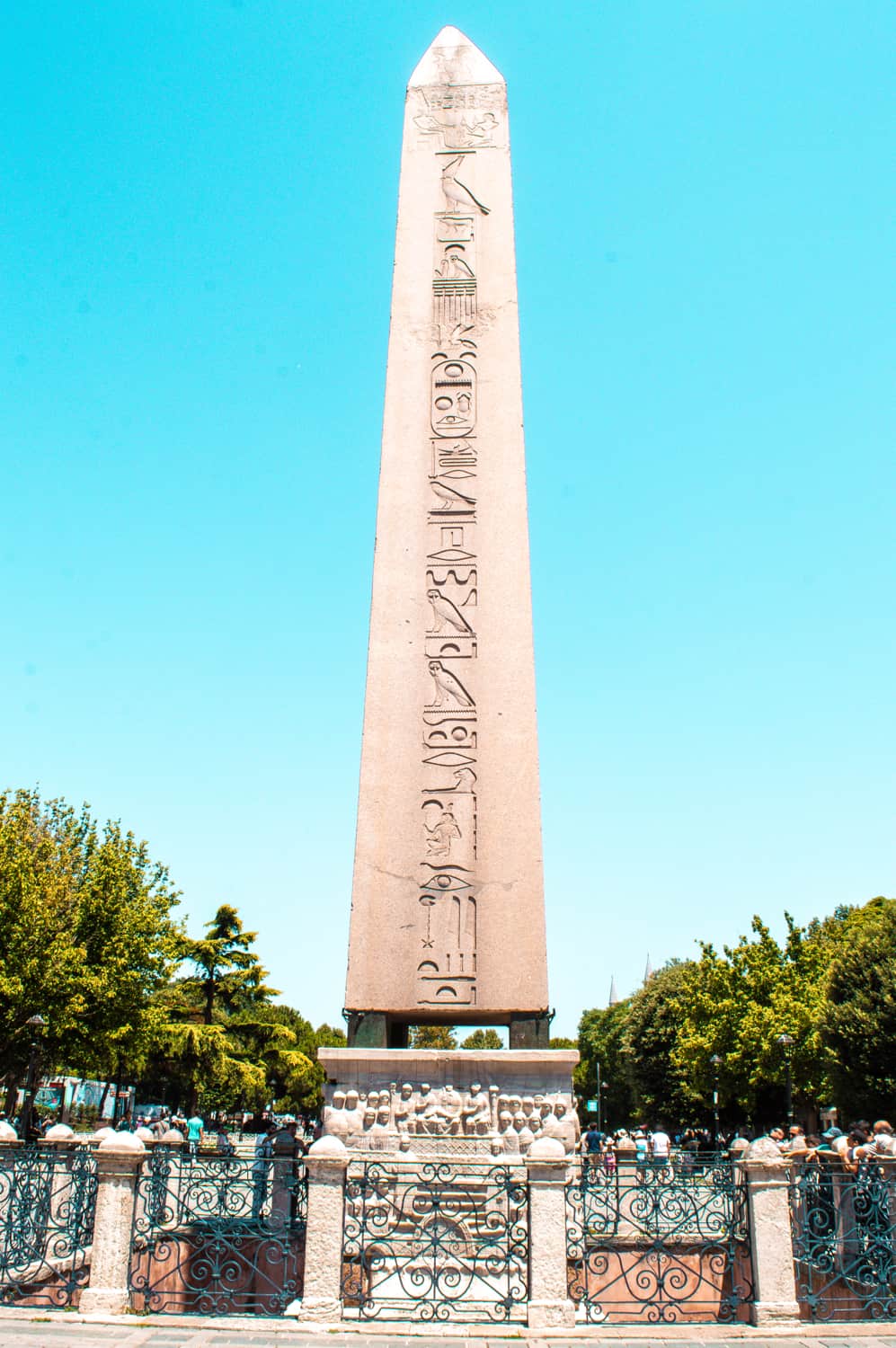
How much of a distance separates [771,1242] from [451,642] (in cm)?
483

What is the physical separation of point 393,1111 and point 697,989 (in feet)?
85.0

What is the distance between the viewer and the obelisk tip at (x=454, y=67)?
11.0m

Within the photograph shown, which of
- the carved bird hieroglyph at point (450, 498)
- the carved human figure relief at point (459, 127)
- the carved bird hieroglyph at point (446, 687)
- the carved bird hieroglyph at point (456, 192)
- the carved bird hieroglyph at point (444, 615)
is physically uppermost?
the carved human figure relief at point (459, 127)

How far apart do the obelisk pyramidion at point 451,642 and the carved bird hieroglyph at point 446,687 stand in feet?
0.04

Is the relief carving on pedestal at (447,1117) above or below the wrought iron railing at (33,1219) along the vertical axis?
above

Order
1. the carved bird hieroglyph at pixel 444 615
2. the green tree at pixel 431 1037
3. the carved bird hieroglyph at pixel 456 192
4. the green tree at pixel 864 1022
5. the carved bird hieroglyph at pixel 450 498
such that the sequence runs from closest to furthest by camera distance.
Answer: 1. the carved bird hieroglyph at pixel 444 615
2. the carved bird hieroglyph at pixel 450 498
3. the carved bird hieroglyph at pixel 456 192
4. the green tree at pixel 864 1022
5. the green tree at pixel 431 1037

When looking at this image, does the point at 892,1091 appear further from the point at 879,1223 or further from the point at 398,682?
the point at 398,682

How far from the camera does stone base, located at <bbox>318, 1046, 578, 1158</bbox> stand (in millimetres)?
7605

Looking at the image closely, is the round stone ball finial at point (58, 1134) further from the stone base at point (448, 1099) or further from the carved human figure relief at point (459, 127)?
the carved human figure relief at point (459, 127)

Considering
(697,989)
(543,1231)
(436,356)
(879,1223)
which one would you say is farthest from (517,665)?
(697,989)

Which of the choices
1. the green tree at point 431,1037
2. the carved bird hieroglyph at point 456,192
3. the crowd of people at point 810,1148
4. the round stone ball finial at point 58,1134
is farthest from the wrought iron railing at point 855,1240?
the green tree at point 431,1037

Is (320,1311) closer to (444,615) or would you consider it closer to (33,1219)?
(33,1219)

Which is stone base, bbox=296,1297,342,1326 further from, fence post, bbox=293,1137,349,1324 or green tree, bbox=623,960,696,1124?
green tree, bbox=623,960,696,1124

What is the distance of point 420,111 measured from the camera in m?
10.8
